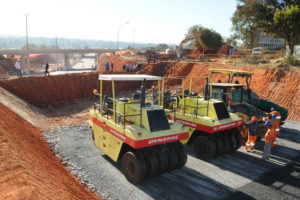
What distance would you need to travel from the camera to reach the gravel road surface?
695 cm

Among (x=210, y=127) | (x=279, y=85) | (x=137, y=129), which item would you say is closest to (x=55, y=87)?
(x=137, y=129)

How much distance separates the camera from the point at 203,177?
793 cm

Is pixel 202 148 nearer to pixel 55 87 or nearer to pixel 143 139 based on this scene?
pixel 143 139

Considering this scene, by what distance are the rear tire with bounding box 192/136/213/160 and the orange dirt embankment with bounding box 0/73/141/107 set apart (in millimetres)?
14372

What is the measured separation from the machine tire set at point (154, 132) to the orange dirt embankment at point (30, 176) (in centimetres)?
165

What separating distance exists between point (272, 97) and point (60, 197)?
679 inches

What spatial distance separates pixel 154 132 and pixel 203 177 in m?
2.40

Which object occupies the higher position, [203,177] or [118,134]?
[118,134]

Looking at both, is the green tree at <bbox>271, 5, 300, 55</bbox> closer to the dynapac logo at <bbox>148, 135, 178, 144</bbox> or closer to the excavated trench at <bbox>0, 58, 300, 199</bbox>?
the excavated trench at <bbox>0, 58, 300, 199</bbox>

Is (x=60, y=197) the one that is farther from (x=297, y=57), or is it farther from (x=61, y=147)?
(x=297, y=57)

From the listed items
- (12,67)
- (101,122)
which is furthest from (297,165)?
(12,67)

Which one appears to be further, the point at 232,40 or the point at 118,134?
the point at 232,40

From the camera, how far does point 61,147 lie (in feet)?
33.5

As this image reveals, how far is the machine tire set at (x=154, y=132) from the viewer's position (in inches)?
289
